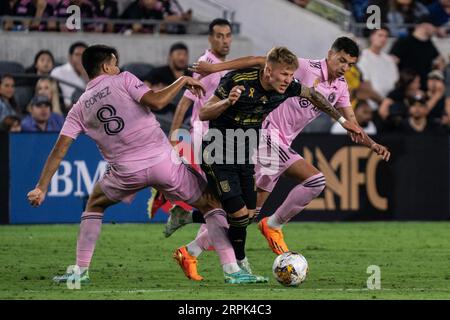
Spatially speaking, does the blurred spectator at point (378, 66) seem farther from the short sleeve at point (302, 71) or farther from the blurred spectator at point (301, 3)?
the short sleeve at point (302, 71)

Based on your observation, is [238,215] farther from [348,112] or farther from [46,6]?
[46,6]

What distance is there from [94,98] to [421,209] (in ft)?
29.4

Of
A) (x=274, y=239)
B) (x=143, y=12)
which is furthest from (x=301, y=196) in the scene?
(x=143, y=12)

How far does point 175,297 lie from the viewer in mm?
10648

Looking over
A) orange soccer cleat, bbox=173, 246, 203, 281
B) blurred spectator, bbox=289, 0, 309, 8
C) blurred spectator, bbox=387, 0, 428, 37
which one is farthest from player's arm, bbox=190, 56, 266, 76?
blurred spectator, bbox=387, 0, 428, 37

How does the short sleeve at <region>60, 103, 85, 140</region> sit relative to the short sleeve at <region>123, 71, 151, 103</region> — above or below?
below

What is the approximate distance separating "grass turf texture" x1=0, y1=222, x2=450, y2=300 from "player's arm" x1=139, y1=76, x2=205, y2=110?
1.57m

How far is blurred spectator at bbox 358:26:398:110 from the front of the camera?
851 inches

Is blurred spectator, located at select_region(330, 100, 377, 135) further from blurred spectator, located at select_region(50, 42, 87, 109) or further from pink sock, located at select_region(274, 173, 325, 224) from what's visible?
pink sock, located at select_region(274, 173, 325, 224)

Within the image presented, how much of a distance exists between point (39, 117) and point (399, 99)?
610 centimetres

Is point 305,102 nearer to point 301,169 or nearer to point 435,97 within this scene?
point 301,169

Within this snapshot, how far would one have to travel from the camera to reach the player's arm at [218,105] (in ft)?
36.6

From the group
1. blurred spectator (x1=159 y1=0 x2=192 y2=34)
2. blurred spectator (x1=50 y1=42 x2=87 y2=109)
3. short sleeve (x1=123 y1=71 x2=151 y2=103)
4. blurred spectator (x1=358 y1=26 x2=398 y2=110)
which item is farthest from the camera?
blurred spectator (x1=358 y1=26 x2=398 y2=110)
